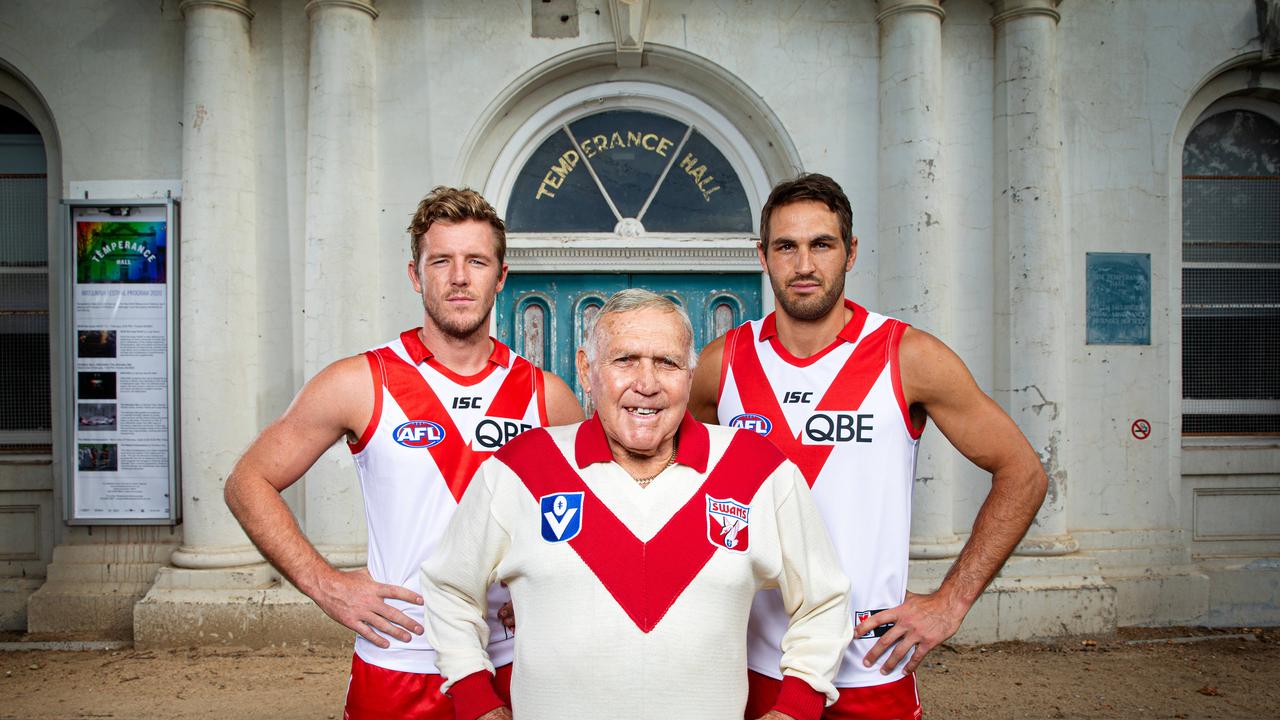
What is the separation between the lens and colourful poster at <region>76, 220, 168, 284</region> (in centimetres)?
588

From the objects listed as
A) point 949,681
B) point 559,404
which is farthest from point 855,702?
point 949,681

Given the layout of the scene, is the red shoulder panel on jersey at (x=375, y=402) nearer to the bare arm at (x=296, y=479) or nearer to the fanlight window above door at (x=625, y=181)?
the bare arm at (x=296, y=479)

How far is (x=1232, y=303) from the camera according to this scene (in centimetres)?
675

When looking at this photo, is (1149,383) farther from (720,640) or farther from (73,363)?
(73,363)

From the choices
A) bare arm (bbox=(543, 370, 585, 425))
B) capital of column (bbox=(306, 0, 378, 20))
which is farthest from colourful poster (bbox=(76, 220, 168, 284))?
bare arm (bbox=(543, 370, 585, 425))

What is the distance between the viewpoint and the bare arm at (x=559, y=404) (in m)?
2.74

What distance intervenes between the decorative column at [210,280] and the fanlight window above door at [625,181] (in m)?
1.98

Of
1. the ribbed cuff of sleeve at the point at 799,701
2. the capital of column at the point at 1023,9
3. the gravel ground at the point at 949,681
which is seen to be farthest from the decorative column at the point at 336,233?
the capital of column at the point at 1023,9

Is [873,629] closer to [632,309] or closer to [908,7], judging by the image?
[632,309]

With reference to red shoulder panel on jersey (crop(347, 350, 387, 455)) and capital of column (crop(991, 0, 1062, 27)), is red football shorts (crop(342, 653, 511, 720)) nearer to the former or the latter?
red shoulder panel on jersey (crop(347, 350, 387, 455))

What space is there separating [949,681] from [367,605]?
3.94m

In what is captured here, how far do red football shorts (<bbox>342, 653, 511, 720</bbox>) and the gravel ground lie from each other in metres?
2.34

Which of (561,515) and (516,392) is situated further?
(516,392)

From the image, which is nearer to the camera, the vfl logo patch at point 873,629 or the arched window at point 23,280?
the vfl logo patch at point 873,629
